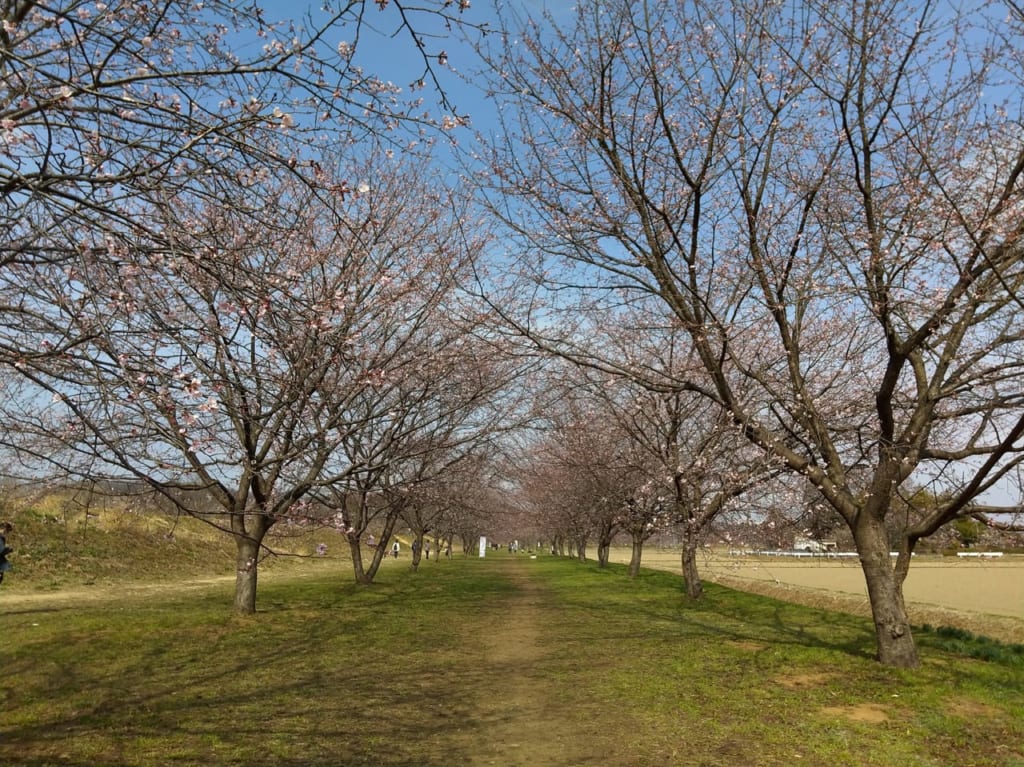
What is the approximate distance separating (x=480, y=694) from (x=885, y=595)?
4.78 m

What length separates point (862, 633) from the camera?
11.6 metres

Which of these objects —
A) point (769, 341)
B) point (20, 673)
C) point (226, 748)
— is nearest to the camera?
point (226, 748)

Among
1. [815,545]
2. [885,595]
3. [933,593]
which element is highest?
[815,545]

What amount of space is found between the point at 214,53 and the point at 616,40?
4738 millimetres

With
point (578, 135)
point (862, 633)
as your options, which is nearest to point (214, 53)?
point (578, 135)

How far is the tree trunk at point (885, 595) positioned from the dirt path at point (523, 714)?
12.6 ft

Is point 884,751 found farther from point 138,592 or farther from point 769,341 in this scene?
point 138,592

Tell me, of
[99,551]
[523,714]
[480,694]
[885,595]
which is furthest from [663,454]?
[99,551]

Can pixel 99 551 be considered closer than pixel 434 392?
No

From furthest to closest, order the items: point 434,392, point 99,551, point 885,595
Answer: point 99,551, point 434,392, point 885,595

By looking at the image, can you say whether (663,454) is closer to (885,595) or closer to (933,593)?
(885,595)

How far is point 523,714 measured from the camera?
21.7ft

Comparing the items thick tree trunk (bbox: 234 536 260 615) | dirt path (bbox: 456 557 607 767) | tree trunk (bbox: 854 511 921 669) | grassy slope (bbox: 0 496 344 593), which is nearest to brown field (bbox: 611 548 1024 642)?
tree trunk (bbox: 854 511 921 669)

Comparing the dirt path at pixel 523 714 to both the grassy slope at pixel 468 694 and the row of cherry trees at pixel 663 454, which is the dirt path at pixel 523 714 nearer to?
the grassy slope at pixel 468 694
